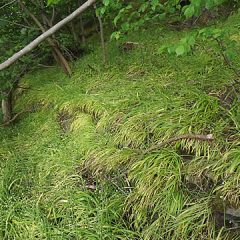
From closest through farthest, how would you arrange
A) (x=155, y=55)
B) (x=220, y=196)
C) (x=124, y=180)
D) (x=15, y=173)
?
(x=220, y=196) < (x=124, y=180) < (x=15, y=173) < (x=155, y=55)


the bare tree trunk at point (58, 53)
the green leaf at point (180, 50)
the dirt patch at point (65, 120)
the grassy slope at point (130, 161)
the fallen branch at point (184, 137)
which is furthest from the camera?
the bare tree trunk at point (58, 53)

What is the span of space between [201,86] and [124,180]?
1242 millimetres

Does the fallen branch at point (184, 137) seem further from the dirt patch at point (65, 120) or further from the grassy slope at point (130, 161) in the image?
the dirt patch at point (65, 120)

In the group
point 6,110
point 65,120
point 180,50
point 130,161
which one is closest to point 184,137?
point 130,161

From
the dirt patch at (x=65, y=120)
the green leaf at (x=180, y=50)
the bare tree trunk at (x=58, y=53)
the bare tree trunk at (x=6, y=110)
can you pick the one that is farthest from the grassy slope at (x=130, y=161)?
the bare tree trunk at (x=58, y=53)

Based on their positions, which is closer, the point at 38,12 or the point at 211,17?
the point at 211,17

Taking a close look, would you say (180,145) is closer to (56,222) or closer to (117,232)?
(117,232)

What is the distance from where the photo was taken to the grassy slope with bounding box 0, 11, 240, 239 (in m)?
2.47

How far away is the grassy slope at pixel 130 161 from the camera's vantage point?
2.47 metres

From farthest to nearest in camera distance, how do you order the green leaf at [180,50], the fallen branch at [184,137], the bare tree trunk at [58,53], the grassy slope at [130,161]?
the bare tree trunk at [58,53], the fallen branch at [184,137], the grassy slope at [130,161], the green leaf at [180,50]

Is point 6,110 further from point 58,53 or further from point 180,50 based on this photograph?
point 180,50

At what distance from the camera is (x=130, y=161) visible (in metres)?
2.94

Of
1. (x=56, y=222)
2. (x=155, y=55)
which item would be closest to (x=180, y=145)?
(x=56, y=222)

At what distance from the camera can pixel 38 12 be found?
5824mm
